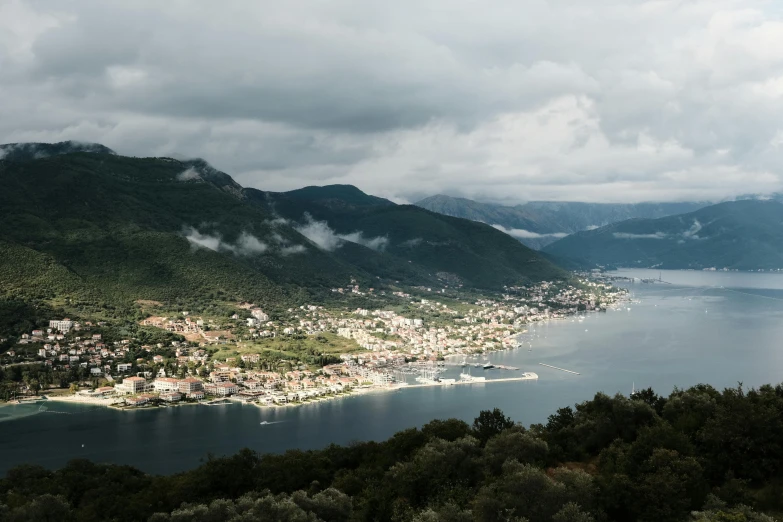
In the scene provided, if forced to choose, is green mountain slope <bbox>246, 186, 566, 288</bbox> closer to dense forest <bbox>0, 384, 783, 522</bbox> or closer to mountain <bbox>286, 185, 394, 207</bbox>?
mountain <bbox>286, 185, 394, 207</bbox>

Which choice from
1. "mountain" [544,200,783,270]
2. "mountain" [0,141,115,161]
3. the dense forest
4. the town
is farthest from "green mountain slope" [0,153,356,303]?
"mountain" [544,200,783,270]

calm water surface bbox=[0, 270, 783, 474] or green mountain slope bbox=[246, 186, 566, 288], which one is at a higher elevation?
green mountain slope bbox=[246, 186, 566, 288]

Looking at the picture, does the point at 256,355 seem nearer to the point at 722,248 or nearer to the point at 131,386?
the point at 131,386

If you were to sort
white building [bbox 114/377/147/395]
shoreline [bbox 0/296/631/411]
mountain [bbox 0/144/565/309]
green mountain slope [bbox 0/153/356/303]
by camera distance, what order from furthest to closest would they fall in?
green mountain slope [bbox 0/153/356/303] < mountain [bbox 0/144/565/309] < white building [bbox 114/377/147/395] < shoreline [bbox 0/296/631/411]

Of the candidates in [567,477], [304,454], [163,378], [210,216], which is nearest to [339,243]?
[210,216]

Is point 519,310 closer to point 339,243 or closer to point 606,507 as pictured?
point 339,243

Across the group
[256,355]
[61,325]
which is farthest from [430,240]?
[61,325]
